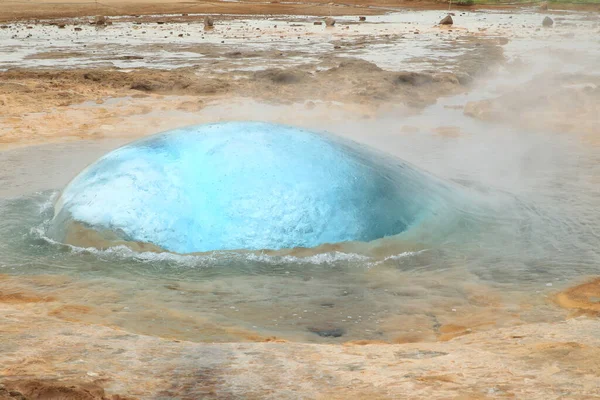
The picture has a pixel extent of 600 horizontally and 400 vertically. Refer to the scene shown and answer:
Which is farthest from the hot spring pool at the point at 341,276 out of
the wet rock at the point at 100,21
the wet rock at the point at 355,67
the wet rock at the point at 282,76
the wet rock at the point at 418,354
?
A: the wet rock at the point at 100,21

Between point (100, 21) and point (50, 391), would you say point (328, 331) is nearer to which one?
point (50, 391)

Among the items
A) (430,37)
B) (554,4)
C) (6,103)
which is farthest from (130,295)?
(554,4)

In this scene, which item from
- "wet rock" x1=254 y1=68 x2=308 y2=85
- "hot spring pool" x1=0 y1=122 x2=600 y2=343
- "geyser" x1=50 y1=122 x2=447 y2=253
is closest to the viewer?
"hot spring pool" x1=0 y1=122 x2=600 y2=343

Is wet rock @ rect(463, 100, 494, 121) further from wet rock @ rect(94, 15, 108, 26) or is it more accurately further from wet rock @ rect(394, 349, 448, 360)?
wet rock @ rect(94, 15, 108, 26)

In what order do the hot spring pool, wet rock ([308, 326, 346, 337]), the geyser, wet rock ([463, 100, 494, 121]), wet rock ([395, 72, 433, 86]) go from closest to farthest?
wet rock ([308, 326, 346, 337]) < the hot spring pool < the geyser < wet rock ([463, 100, 494, 121]) < wet rock ([395, 72, 433, 86])

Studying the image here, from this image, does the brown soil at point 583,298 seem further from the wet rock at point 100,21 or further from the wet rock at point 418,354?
the wet rock at point 100,21

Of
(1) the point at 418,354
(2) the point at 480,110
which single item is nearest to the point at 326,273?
(1) the point at 418,354

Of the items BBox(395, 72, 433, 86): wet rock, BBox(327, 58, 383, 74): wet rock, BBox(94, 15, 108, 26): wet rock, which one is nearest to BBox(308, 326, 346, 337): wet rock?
BBox(395, 72, 433, 86): wet rock
